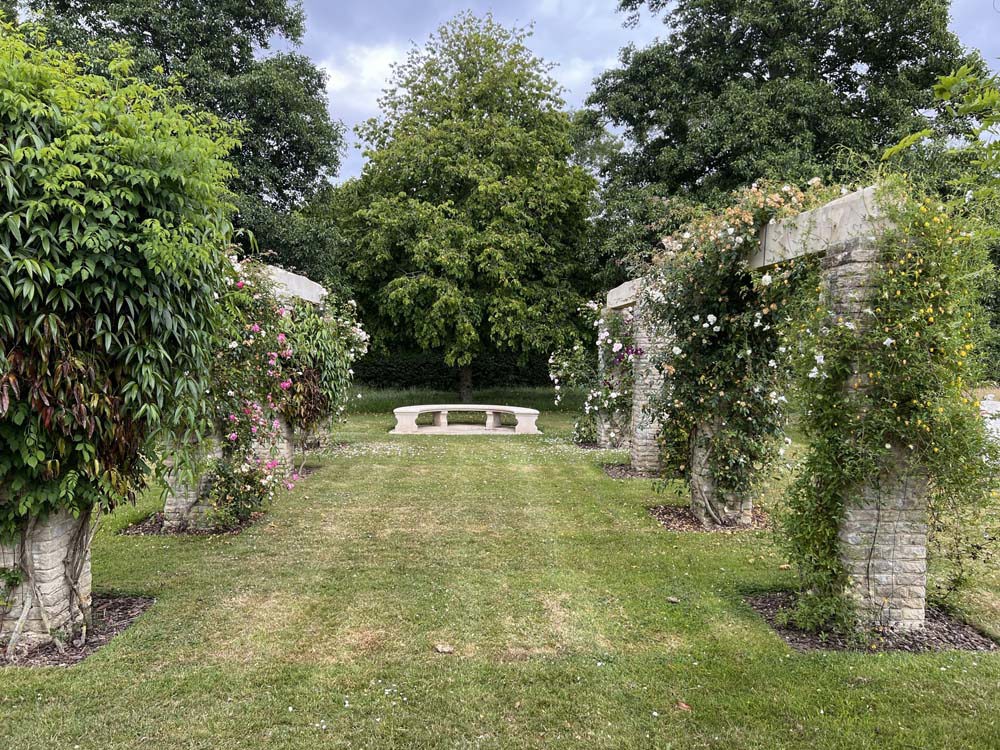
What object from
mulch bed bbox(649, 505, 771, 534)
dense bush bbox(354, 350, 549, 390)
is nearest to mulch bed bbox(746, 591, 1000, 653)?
mulch bed bbox(649, 505, 771, 534)

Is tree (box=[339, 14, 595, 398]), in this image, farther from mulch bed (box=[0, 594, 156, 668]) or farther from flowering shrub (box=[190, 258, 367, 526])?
mulch bed (box=[0, 594, 156, 668])

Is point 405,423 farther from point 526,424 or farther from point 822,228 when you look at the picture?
point 822,228

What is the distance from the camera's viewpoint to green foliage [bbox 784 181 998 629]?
309 centimetres

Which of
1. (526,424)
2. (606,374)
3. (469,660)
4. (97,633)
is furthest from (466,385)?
(469,660)

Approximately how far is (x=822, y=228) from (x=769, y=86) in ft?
33.4

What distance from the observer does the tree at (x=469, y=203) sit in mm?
13719

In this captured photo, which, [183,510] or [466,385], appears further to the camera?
[466,385]

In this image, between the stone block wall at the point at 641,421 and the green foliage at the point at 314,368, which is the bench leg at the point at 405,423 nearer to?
the green foliage at the point at 314,368

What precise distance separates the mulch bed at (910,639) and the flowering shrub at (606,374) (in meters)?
4.80

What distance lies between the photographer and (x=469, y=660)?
3209 millimetres

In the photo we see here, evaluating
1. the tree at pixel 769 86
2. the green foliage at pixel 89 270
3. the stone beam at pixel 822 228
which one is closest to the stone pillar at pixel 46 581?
the green foliage at pixel 89 270

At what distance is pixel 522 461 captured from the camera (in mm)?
9109

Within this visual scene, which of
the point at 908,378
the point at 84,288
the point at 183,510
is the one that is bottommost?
the point at 183,510

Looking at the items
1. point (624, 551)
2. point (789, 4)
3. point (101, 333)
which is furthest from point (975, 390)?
point (789, 4)
